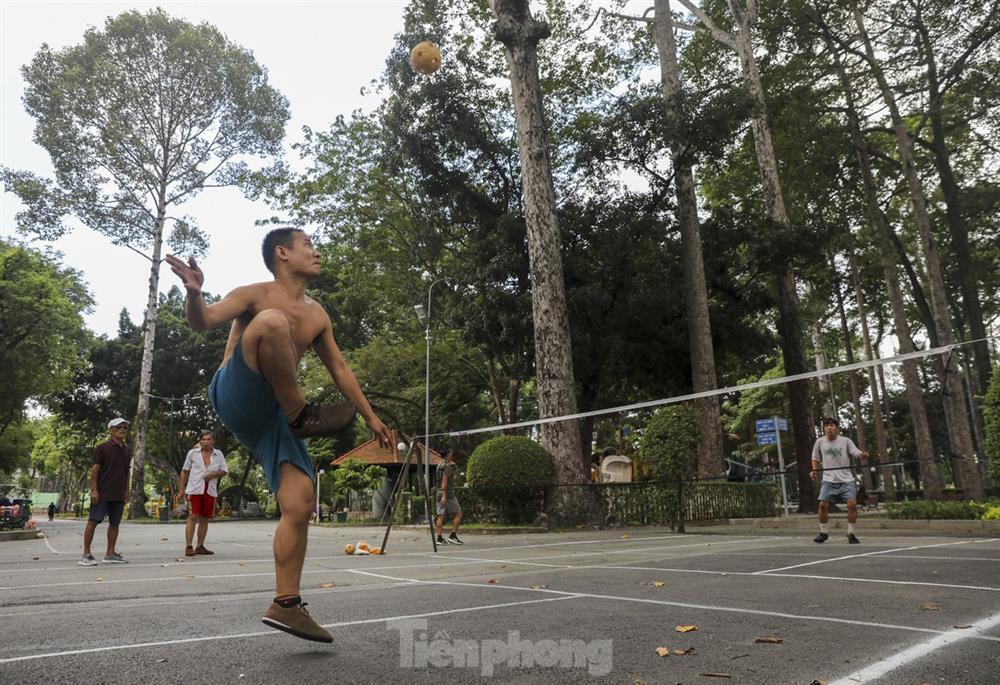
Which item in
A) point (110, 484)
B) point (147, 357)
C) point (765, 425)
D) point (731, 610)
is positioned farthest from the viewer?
point (147, 357)

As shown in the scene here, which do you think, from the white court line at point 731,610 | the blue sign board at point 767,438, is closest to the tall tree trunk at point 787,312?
the blue sign board at point 767,438

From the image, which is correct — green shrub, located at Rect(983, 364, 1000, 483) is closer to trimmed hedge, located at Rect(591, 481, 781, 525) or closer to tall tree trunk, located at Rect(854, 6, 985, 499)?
tall tree trunk, located at Rect(854, 6, 985, 499)

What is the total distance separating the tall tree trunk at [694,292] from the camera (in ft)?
60.1

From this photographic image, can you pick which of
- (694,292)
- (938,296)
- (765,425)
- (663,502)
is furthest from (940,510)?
(938,296)

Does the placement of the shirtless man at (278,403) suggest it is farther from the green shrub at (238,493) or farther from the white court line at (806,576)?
the green shrub at (238,493)

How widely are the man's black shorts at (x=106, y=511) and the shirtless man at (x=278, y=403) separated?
6229mm

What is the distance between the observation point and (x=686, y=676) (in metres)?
2.61

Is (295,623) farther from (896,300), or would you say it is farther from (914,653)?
(896,300)

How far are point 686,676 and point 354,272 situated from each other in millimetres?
25618

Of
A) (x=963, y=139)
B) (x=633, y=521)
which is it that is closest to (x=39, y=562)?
(x=633, y=521)

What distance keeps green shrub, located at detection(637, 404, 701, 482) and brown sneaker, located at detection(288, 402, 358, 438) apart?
13141mm

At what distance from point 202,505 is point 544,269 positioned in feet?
30.9

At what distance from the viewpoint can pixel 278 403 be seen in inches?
126

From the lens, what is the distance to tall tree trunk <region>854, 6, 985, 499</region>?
19.4m
